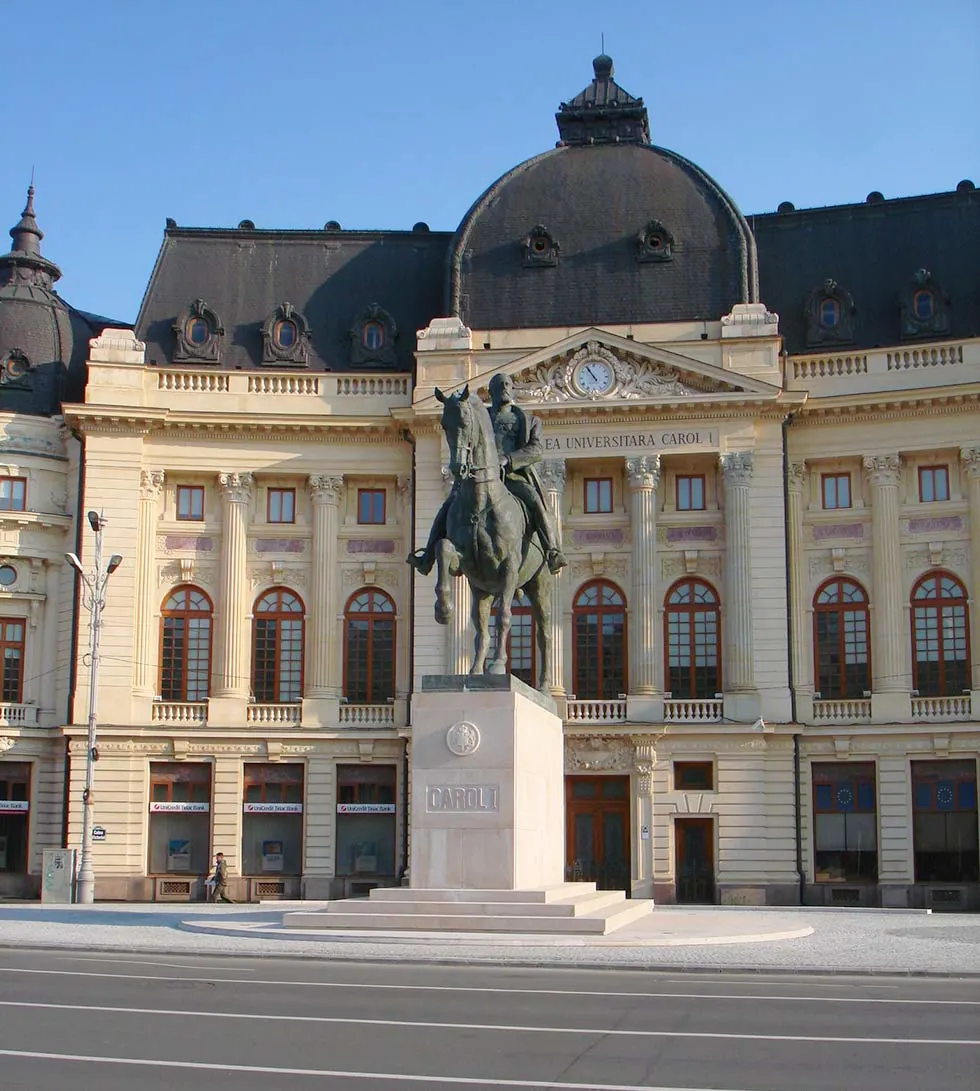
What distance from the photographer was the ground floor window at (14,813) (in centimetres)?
5131

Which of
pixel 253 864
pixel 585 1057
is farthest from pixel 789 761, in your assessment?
pixel 585 1057

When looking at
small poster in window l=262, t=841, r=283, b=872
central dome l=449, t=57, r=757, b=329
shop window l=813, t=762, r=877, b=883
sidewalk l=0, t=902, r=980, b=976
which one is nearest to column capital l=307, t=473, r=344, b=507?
central dome l=449, t=57, r=757, b=329

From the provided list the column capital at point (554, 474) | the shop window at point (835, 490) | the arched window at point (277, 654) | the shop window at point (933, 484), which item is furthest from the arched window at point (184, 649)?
the shop window at point (933, 484)

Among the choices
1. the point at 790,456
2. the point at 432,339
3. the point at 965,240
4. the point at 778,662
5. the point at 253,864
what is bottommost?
the point at 253,864

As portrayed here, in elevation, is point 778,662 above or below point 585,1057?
Answer: above

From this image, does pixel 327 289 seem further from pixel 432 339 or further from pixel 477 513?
pixel 477 513

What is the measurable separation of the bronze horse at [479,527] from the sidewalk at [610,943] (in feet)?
16.8

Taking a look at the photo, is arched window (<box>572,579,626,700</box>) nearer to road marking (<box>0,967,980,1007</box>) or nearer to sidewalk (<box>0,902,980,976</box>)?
Answer: sidewalk (<box>0,902,980,976</box>)

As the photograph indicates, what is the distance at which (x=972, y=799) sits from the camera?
48.2 meters

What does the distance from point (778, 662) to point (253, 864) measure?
17.8m

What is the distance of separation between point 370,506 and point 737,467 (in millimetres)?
12367

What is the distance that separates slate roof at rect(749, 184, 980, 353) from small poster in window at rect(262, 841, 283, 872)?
23.2 m

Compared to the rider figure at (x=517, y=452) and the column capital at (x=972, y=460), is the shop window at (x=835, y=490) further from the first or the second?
the rider figure at (x=517, y=452)

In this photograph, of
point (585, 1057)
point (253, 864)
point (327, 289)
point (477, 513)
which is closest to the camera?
point (585, 1057)
